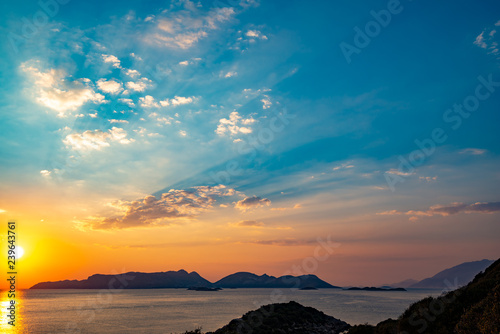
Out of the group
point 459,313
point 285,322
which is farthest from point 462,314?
point 285,322

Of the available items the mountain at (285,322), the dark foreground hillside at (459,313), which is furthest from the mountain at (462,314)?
the mountain at (285,322)

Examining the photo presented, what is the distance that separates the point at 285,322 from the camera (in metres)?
62.6

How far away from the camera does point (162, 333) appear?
240ft

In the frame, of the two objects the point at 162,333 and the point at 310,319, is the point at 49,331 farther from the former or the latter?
the point at 310,319

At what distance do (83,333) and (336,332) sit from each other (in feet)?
198

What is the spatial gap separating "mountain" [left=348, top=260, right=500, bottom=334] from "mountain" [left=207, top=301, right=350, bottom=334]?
95.8 ft

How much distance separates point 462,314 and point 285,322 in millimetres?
45100

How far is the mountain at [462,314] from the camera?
64.7 ft

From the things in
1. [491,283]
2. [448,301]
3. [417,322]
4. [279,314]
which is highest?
[491,283]

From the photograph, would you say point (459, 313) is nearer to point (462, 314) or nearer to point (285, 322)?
point (462, 314)

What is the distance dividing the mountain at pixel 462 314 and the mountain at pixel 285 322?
29201 millimetres

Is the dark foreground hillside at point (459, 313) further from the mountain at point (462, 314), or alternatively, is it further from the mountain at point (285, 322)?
the mountain at point (285, 322)

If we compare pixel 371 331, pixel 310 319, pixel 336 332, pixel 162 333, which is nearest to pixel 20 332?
pixel 162 333

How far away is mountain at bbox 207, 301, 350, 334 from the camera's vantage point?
5567cm
